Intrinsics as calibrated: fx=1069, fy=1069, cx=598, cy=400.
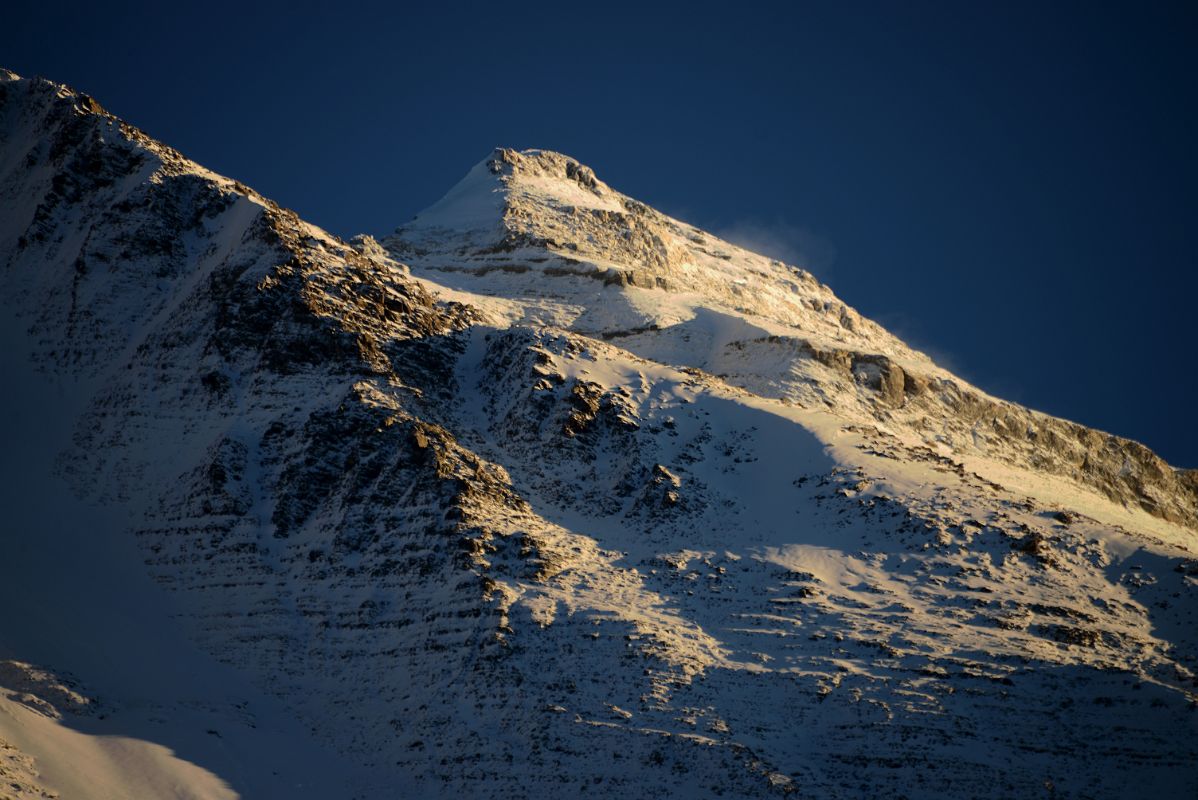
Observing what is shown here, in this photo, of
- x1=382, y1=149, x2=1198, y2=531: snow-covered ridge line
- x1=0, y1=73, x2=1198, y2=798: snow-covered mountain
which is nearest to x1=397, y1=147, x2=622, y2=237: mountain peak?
x1=382, y1=149, x2=1198, y2=531: snow-covered ridge line

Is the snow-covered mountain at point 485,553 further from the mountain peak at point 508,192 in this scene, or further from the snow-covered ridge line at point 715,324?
the mountain peak at point 508,192

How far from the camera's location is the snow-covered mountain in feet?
138

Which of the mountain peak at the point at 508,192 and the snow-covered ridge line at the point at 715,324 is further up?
the mountain peak at the point at 508,192

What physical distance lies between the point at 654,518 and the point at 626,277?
4481cm

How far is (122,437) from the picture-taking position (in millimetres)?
60344

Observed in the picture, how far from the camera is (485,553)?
51594 millimetres

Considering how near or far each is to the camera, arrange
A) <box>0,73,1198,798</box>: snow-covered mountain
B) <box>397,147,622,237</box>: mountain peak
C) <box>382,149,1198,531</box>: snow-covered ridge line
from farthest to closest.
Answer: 1. <box>397,147,622,237</box>: mountain peak
2. <box>382,149,1198,531</box>: snow-covered ridge line
3. <box>0,73,1198,798</box>: snow-covered mountain

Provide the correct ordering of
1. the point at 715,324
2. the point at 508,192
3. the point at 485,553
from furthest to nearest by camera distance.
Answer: the point at 508,192
the point at 715,324
the point at 485,553

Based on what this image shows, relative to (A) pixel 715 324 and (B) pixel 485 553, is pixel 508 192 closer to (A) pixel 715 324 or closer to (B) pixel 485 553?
(A) pixel 715 324

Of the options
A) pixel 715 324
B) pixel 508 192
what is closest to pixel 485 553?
pixel 715 324

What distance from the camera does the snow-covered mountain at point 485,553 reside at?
42062mm

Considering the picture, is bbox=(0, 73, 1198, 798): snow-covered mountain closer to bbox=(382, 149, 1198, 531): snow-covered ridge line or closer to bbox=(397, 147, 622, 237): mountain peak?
bbox=(382, 149, 1198, 531): snow-covered ridge line

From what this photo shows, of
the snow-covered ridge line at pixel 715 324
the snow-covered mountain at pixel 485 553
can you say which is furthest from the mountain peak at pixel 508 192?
the snow-covered mountain at pixel 485 553

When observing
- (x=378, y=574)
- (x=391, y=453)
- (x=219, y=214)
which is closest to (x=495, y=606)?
(x=378, y=574)
